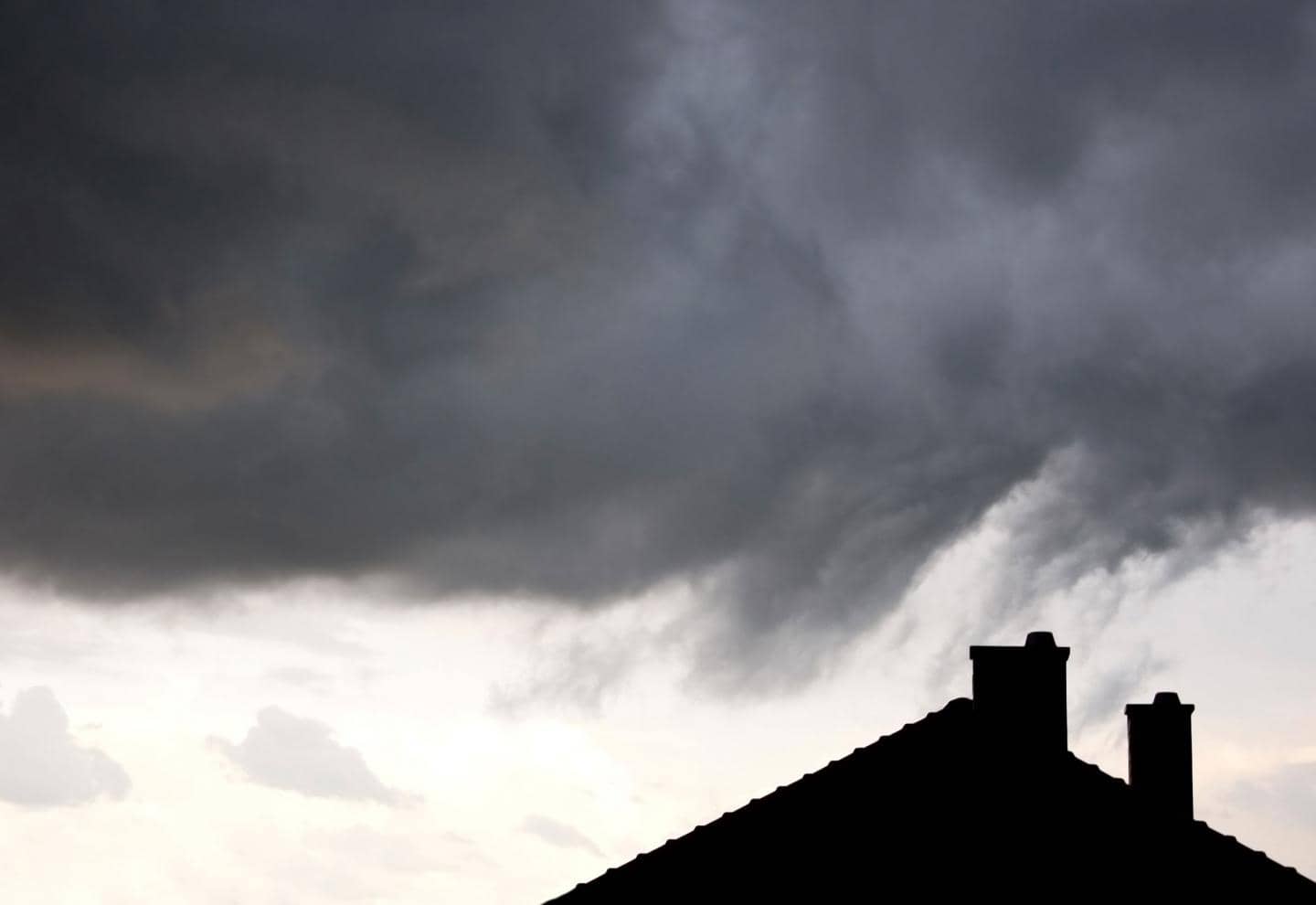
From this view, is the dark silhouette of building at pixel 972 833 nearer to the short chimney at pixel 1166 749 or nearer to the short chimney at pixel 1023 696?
the short chimney at pixel 1023 696

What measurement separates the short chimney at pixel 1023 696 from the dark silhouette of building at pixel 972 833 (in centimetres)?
2

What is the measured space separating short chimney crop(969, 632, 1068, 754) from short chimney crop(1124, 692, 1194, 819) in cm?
300

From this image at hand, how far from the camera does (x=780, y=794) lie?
68.8ft

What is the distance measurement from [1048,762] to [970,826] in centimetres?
136

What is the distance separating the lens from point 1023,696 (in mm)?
21172

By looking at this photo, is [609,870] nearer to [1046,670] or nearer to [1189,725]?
[1046,670]

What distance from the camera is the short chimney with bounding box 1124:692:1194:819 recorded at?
926 inches

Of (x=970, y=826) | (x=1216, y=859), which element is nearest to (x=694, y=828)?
(x=970, y=826)

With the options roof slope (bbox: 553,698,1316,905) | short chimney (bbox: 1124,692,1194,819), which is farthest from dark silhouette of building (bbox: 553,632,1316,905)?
short chimney (bbox: 1124,692,1194,819)

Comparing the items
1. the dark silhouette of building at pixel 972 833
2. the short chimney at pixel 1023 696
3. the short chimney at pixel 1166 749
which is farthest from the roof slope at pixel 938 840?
the short chimney at pixel 1166 749

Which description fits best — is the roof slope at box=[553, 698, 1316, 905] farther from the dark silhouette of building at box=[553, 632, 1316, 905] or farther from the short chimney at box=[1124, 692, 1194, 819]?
the short chimney at box=[1124, 692, 1194, 819]

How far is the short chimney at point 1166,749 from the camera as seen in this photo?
23531 millimetres

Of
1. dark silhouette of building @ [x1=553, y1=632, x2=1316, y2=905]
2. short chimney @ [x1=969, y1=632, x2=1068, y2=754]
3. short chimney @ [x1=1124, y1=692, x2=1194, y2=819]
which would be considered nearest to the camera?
dark silhouette of building @ [x1=553, y1=632, x2=1316, y2=905]

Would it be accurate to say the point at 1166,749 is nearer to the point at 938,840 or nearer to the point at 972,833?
the point at 972,833
